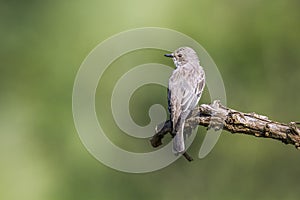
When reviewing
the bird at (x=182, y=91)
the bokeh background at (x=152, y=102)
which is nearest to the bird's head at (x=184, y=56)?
the bird at (x=182, y=91)

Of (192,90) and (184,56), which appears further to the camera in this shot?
(184,56)

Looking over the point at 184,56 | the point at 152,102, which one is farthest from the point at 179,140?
the point at 152,102

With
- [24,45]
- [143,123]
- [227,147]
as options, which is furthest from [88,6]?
[227,147]

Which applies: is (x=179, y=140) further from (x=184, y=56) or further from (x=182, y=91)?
(x=184, y=56)

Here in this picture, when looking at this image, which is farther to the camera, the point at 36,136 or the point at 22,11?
the point at 22,11

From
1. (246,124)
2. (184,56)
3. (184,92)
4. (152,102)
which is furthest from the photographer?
(152,102)

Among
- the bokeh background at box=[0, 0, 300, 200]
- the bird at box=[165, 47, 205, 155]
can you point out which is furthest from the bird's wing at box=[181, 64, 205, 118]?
the bokeh background at box=[0, 0, 300, 200]

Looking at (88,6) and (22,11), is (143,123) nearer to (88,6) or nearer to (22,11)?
(88,6)
